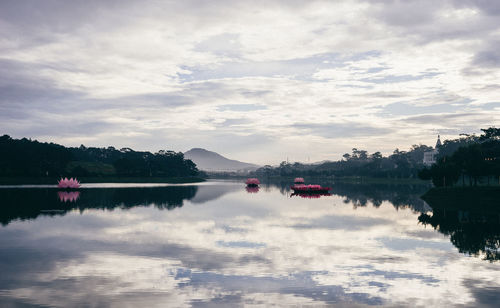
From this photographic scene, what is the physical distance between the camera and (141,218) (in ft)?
131

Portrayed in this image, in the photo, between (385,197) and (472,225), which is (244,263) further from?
(385,197)

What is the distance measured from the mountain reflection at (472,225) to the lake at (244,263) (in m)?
0.16

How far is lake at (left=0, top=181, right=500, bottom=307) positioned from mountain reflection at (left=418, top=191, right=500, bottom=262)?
0.53 ft

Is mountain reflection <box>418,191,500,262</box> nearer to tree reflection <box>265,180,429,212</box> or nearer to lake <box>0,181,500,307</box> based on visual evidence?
lake <box>0,181,500,307</box>

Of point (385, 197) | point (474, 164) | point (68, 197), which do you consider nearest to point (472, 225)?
point (474, 164)

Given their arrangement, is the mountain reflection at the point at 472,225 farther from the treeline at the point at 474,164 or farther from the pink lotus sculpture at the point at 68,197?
the pink lotus sculpture at the point at 68,197

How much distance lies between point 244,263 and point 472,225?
25.7 meters

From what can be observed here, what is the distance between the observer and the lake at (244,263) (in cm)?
1545

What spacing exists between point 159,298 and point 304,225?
22.0m

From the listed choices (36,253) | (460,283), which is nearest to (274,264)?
(460,283)

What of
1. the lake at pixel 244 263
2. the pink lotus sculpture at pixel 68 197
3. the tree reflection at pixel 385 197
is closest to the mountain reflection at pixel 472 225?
the lake at pixel 244 263

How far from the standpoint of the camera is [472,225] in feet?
123

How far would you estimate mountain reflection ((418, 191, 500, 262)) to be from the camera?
1031 inches

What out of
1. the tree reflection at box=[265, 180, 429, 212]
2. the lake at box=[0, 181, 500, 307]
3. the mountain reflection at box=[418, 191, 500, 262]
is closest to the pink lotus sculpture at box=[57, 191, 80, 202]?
the lake at box=[0, 181, 500, 307]
